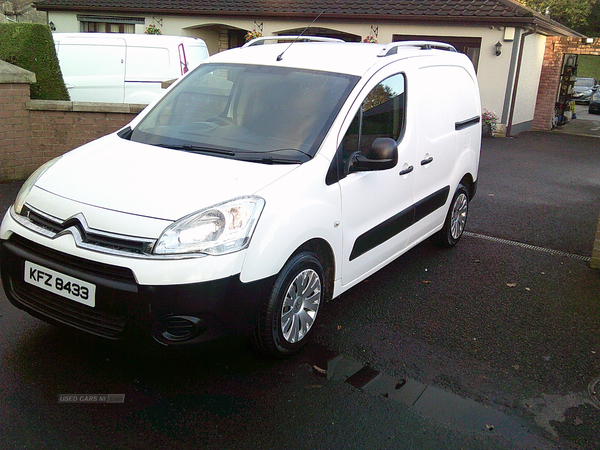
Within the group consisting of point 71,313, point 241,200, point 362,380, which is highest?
point 241,200

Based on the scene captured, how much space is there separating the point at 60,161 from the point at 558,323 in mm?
3823

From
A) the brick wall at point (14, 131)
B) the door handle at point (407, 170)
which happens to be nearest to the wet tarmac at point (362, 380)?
the door handle at point (407, 170)

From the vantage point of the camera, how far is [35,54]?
866 cm

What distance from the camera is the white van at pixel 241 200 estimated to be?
10.1ft

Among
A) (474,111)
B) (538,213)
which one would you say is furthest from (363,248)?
(538,213)

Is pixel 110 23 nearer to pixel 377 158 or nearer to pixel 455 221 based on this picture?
pixel 455 221

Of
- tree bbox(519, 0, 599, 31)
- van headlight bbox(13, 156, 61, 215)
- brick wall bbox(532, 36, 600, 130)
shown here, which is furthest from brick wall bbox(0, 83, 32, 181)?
tree bbox(519, 0, 599, 31)

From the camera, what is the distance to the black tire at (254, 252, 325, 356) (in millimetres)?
3406

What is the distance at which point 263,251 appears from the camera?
10.6 feet

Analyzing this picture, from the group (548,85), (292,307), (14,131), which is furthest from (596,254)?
(548,85)

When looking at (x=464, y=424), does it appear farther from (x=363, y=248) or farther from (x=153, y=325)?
(x=153, y=325)

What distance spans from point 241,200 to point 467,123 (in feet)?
11.0

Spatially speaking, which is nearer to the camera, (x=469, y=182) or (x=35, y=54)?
(x=469, y=182)

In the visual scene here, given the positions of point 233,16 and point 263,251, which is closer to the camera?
point 263,251
